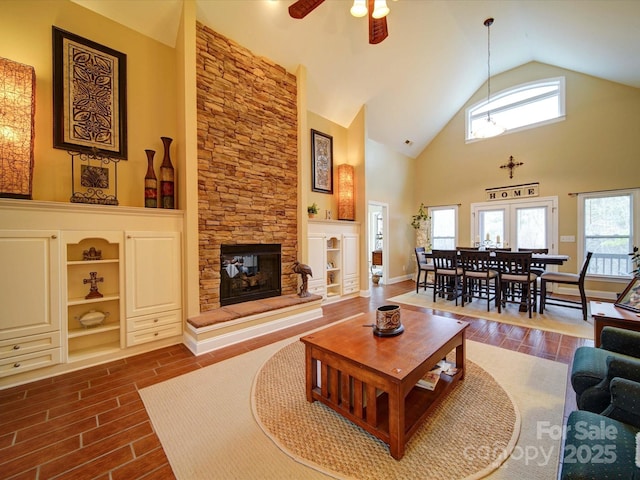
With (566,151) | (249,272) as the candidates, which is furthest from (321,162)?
(566,151)

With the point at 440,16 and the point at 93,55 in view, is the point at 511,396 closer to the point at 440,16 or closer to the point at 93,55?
the point at 93,55

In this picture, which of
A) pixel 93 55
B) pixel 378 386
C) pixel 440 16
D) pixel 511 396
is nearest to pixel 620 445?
pixel 378 386

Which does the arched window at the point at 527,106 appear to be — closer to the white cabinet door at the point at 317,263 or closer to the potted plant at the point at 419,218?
the potted plant at the point at 419,218

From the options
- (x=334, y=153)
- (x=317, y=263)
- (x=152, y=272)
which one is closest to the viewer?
(x=152, y=272)

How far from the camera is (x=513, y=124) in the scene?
6168mm

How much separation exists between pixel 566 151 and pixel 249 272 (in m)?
6.89

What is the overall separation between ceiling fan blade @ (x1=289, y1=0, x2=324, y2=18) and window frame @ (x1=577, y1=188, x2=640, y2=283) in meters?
6.27

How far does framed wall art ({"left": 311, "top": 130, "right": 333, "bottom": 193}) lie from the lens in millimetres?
4996

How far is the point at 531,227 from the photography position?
5.93 m

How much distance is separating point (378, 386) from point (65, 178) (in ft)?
11.5

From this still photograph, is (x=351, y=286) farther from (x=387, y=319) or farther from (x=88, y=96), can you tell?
(x=88, y=96)

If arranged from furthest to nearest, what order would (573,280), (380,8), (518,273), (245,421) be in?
(518,273), (573,280), (380,8), (245,421)

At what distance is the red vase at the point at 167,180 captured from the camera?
121 inches

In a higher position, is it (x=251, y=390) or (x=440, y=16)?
(x=440, y=16)
